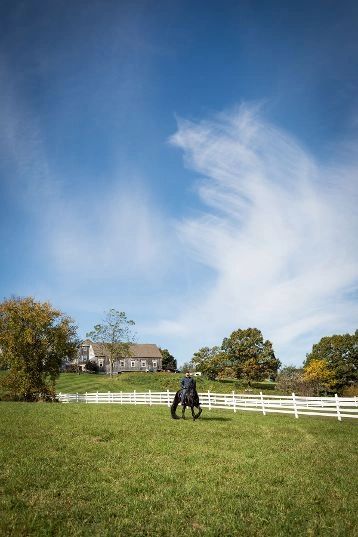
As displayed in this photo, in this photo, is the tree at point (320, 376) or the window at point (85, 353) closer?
the tree at point (320, 376)

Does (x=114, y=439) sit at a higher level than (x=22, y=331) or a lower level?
lower

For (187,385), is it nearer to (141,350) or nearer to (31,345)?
(31,345)

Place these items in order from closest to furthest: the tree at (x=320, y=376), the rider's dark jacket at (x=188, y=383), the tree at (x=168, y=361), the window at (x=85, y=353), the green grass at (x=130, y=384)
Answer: the rider's dark jacket at (x=188, y=383)
the green grass at (x=130, y=384)
the tree at (x=320, y=376)
the window at (x=85, y=353)
the tree at (x=168, y=361)

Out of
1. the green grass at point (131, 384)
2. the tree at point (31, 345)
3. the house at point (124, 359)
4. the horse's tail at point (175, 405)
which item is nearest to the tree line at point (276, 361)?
the green grass at point (131, 384)

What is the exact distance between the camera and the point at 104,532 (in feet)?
17.8

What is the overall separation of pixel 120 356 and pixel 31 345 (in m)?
45.0

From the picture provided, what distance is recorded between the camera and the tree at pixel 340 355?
70.1 m

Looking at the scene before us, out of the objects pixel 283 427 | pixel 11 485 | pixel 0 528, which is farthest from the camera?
pixel 283 427

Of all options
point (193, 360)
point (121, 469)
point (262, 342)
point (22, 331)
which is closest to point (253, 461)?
point (121, 469)

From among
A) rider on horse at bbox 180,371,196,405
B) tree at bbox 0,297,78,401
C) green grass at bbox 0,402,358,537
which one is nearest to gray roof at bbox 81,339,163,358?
tree at bbox 0,297,78,401

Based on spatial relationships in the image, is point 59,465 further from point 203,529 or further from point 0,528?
point 203,529

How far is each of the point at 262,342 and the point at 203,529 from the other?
7088cm

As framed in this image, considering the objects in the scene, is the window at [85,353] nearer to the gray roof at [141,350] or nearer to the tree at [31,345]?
the gray roof at [141,350]

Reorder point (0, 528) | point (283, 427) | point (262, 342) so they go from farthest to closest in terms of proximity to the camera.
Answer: point (262, 342) < point (283, 427) < point (0, 528)
